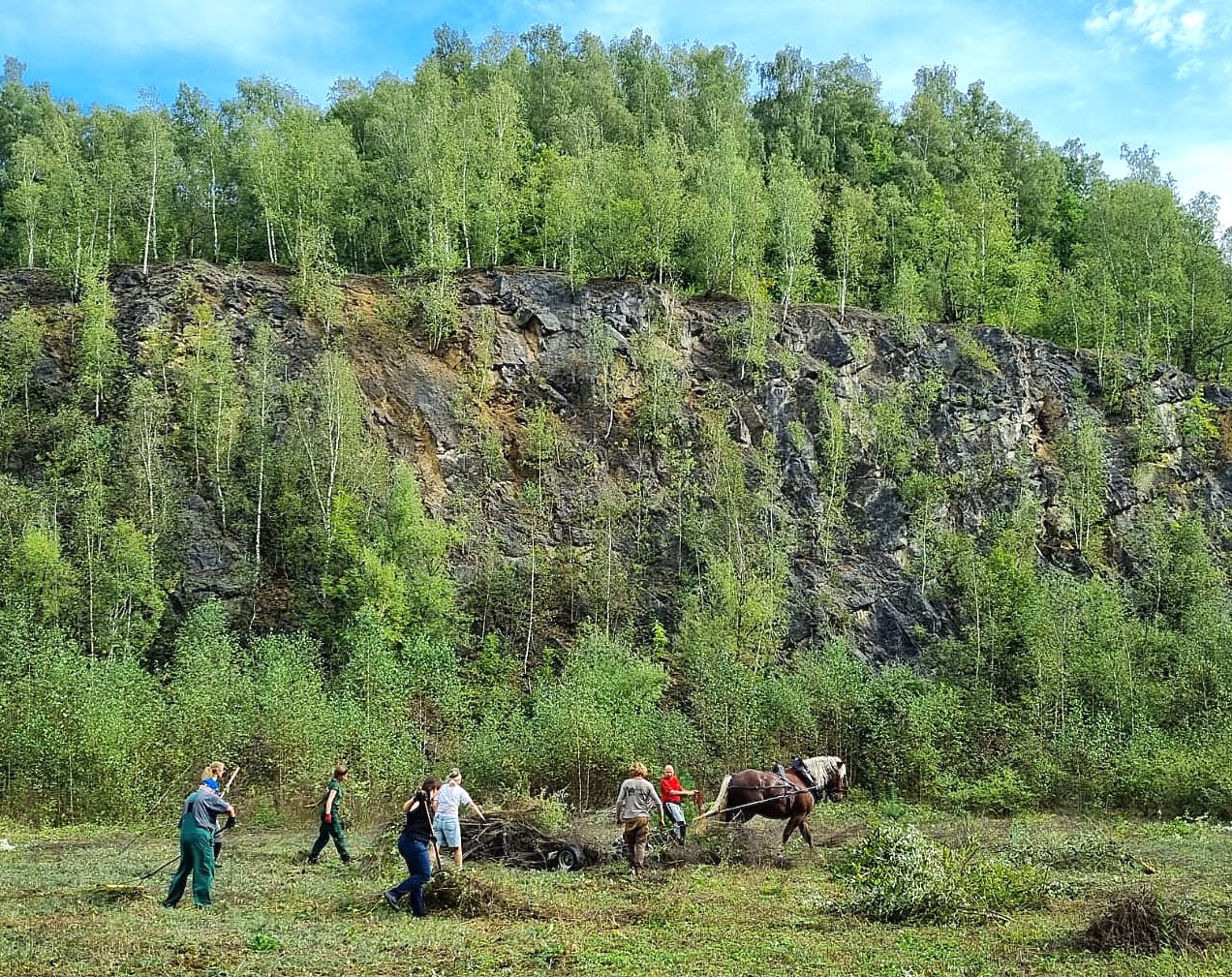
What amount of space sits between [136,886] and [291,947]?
390cm

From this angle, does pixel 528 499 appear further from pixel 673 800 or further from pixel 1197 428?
pixel 1197 428

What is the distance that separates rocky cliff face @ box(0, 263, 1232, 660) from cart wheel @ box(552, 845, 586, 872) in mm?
21919

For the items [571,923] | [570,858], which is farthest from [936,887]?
[570,858]

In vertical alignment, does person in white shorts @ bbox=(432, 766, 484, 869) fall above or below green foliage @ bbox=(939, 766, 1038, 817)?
above

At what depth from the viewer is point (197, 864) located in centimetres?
1142

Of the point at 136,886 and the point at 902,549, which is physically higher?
the point at 902,549

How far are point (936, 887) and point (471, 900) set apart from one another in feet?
17.8

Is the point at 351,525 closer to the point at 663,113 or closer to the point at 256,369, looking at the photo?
the point at 256,369

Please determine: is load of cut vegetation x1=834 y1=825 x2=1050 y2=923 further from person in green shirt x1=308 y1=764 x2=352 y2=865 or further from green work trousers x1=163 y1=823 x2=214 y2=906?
person in green shirt x1=308 y1=764 x2=352 y2=865

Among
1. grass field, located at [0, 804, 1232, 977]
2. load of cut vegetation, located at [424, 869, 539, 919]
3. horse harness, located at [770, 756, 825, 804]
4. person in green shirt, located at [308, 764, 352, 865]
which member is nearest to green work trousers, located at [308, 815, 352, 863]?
person in green shirt, located at [308, 764, 352, 865]

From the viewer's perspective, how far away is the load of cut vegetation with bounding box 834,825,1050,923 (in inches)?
440

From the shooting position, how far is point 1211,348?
51.8m

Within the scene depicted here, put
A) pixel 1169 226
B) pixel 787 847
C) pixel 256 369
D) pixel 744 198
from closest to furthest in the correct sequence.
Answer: pixel 787 847, pixel 256 369, pixel 744 198, pixel 1169 226

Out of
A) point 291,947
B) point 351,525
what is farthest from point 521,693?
point 291,947
